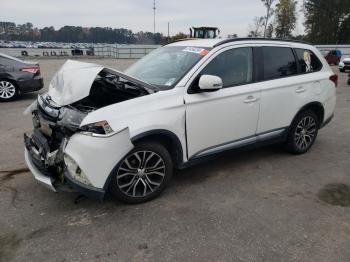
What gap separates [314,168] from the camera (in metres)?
4.93

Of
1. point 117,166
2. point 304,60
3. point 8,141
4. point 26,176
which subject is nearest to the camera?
point 117,166

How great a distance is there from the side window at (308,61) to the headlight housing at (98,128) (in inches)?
130

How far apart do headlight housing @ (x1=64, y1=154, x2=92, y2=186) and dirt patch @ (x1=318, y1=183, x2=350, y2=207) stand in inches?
104

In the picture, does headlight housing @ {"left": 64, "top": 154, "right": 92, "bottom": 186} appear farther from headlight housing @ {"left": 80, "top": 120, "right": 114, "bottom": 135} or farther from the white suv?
headlight housing @ {"left": 80, "top": 120, "right": 114, "bottom": 135}

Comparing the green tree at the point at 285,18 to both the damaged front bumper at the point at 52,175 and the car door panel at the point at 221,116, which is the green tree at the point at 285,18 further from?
the damaged front bumper at the point at 52,175

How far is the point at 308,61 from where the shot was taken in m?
5.34

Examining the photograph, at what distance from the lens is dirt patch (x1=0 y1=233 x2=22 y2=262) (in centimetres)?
291

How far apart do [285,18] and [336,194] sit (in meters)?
56.0

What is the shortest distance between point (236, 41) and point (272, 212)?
216 centimetres

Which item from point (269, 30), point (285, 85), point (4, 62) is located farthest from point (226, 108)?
point (269, 30)

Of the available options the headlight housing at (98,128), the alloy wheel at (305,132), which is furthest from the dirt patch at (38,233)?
the alloy wheel at (305,132)

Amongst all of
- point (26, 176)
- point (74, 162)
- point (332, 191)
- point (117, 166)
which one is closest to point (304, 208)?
point (332, 191)

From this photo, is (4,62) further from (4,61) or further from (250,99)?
(250,99)

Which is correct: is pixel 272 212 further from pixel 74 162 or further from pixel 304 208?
pixel 74 162
